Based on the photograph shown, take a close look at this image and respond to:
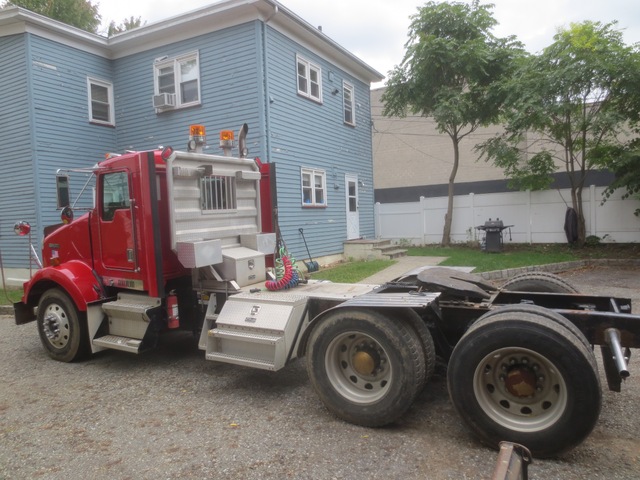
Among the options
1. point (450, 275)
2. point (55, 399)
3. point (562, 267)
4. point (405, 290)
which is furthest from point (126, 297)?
point (562, 267)

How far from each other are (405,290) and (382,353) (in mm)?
925

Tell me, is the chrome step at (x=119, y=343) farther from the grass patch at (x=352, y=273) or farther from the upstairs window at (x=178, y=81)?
the upstairs window at (x=178, y=81)

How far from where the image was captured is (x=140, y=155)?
5.05 meters

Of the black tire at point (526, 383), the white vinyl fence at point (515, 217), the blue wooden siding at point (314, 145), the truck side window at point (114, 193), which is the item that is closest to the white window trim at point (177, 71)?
the blue wooden siding at point (314, 145)

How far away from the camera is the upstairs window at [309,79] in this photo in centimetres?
1388

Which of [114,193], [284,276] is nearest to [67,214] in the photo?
[114,193]

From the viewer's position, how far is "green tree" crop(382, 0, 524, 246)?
15125 mm

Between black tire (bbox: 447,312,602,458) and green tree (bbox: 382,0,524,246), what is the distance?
13.1 metres

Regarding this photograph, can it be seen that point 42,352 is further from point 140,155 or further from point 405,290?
point 405,290

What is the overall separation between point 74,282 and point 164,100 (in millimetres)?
8839

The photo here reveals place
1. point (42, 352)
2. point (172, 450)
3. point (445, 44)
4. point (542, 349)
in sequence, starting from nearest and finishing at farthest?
point (542, 349) < point (172, 450) < point (42, 352) < point (445, 44)

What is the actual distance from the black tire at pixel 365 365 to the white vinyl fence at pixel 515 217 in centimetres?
Result: 1417

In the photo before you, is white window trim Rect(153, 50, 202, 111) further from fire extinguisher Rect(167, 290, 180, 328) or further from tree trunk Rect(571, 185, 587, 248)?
tree trunk Rect(571, 185, 587, 248)

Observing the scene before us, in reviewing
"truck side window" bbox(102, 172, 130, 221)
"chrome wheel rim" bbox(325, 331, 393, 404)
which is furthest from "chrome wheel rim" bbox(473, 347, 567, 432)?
"truck side window" bbox(102, 172, 130, 221)
